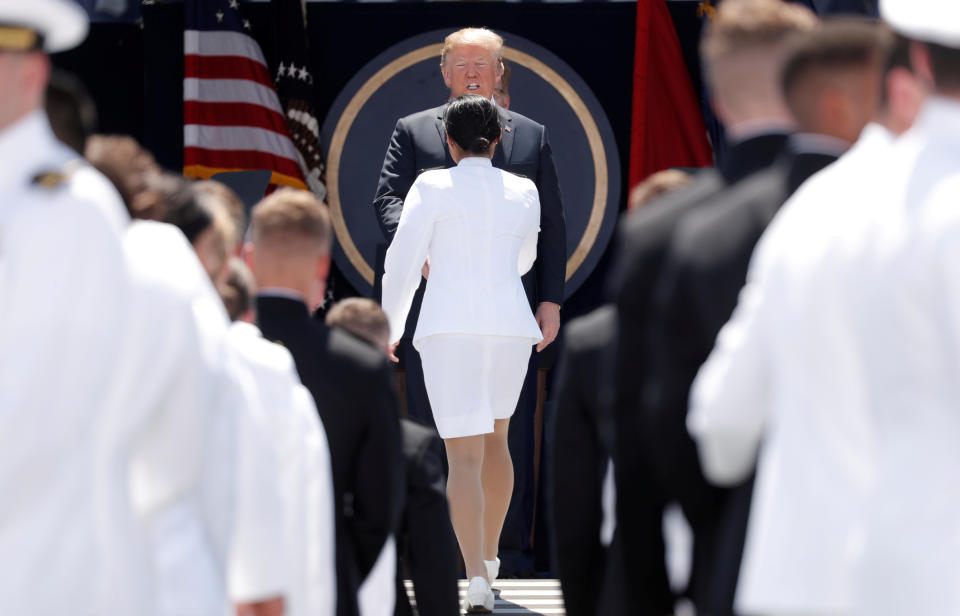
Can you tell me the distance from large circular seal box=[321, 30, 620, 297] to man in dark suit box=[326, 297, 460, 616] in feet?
11.1

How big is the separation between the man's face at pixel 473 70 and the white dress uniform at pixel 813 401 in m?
3.62

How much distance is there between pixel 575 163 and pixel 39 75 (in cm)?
498

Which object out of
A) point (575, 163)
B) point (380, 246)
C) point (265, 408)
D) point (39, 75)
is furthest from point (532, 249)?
point (39, 75)

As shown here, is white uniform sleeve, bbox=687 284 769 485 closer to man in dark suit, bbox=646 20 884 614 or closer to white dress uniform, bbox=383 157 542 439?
man in dark suit, bbox=646 20 884 614

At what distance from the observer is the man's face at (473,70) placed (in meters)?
5.65

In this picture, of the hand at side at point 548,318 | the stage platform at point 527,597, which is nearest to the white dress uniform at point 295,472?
the stage platform at point 527,597

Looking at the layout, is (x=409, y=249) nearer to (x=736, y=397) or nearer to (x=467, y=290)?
(x=467, y=290)

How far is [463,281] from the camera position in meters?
4.93

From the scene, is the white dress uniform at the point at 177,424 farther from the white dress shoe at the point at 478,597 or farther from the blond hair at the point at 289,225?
the white dress shoe at the point at 478,597

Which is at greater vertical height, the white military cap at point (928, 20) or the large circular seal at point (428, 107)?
the white military cap at point (928, 20)

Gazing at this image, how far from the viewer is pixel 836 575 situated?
200 cm

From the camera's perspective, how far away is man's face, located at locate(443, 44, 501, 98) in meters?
5.65

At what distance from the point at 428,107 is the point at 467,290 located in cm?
221

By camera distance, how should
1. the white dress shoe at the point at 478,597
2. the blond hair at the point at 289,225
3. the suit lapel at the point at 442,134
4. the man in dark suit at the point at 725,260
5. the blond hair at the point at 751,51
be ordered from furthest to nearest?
the suit lapel at the point at 442,134
the white dress shoe at the point at 478,597
the blond hair at the point at 289,225
the blond hair at the point at 751,51
the man in dark suit at the point at 725,260
